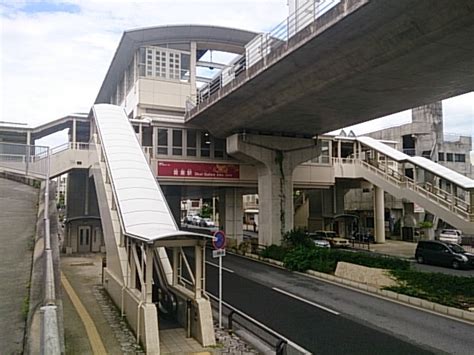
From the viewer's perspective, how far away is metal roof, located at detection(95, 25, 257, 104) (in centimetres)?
3052

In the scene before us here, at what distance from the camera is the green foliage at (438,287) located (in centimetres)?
1239

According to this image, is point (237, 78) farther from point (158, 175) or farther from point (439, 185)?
point (439, 185)

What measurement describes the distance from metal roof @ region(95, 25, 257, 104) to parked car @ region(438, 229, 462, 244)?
2314 centimetres

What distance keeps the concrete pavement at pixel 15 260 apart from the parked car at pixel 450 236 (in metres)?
31.4

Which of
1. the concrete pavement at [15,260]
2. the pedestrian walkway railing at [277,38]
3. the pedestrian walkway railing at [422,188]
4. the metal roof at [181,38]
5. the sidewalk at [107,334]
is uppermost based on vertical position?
the metal roof at [181,38]

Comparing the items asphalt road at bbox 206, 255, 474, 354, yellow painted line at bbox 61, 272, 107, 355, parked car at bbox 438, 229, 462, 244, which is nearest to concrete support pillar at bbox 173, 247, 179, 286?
asphalt road at bbox 206, 255, 474, 354

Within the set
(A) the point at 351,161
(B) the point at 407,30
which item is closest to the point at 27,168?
(B) the point at 407,30

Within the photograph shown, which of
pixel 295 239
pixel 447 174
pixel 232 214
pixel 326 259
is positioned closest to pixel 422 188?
pixel 447 174

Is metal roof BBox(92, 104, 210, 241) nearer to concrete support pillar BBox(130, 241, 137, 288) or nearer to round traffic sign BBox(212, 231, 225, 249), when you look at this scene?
concrete support pillar BBox(130, 241, 137, 288)

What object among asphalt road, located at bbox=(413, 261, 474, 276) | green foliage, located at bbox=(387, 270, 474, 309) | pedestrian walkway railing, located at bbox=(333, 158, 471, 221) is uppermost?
pedestrian walkway railing, located at bbox=(333, 158, 471, 221)

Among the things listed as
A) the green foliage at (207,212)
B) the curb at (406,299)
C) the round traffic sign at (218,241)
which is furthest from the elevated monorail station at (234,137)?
the green foliage at (207,212)

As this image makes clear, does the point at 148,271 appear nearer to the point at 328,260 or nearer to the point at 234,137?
the point at 328,260

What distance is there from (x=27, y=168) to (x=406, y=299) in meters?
16.8

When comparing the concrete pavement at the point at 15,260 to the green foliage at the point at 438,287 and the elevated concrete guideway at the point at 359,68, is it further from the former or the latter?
the green foliage at the point at 438,287
